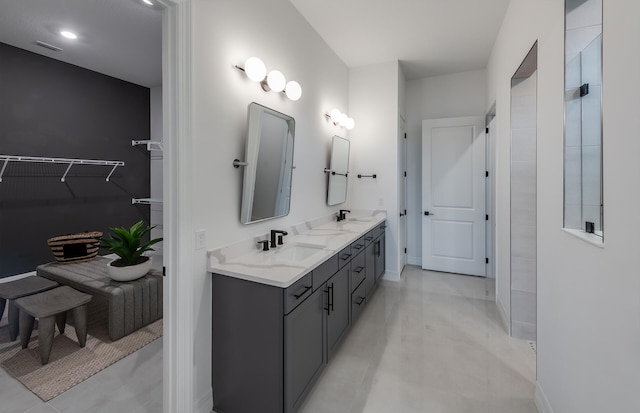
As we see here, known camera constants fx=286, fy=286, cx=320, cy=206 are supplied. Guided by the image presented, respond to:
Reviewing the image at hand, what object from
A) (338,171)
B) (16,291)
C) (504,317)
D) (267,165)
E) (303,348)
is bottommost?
(504,317)

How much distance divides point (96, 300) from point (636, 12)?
3.95 m

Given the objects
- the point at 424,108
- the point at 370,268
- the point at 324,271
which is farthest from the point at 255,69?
the point at 424,108

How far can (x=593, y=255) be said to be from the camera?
107cm

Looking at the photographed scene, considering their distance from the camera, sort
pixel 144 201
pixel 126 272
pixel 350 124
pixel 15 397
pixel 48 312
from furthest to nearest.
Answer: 1. pixel 144 201
2. pixel 350 124
3. pixel 126 272
4. pixel 48 312
5. pixel 15 397

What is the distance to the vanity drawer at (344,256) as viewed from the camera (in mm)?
2119

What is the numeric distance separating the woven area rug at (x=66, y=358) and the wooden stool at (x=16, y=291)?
124 mm

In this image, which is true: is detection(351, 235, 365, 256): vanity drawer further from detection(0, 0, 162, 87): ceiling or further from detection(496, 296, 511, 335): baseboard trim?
detection(0, 0, 162, 87): ceiling

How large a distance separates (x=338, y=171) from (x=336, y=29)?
1473 mm

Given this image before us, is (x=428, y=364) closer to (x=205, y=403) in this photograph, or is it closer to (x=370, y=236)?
(x=370, y=236)

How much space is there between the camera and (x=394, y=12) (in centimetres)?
261

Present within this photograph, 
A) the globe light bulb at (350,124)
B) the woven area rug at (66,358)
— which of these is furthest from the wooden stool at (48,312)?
the globe light bulb at (350,124)

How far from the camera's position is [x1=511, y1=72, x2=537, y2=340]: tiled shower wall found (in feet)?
7.72

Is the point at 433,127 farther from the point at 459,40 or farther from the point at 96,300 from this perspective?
the point at 96,300

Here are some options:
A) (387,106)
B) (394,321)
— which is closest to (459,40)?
(387,106)
